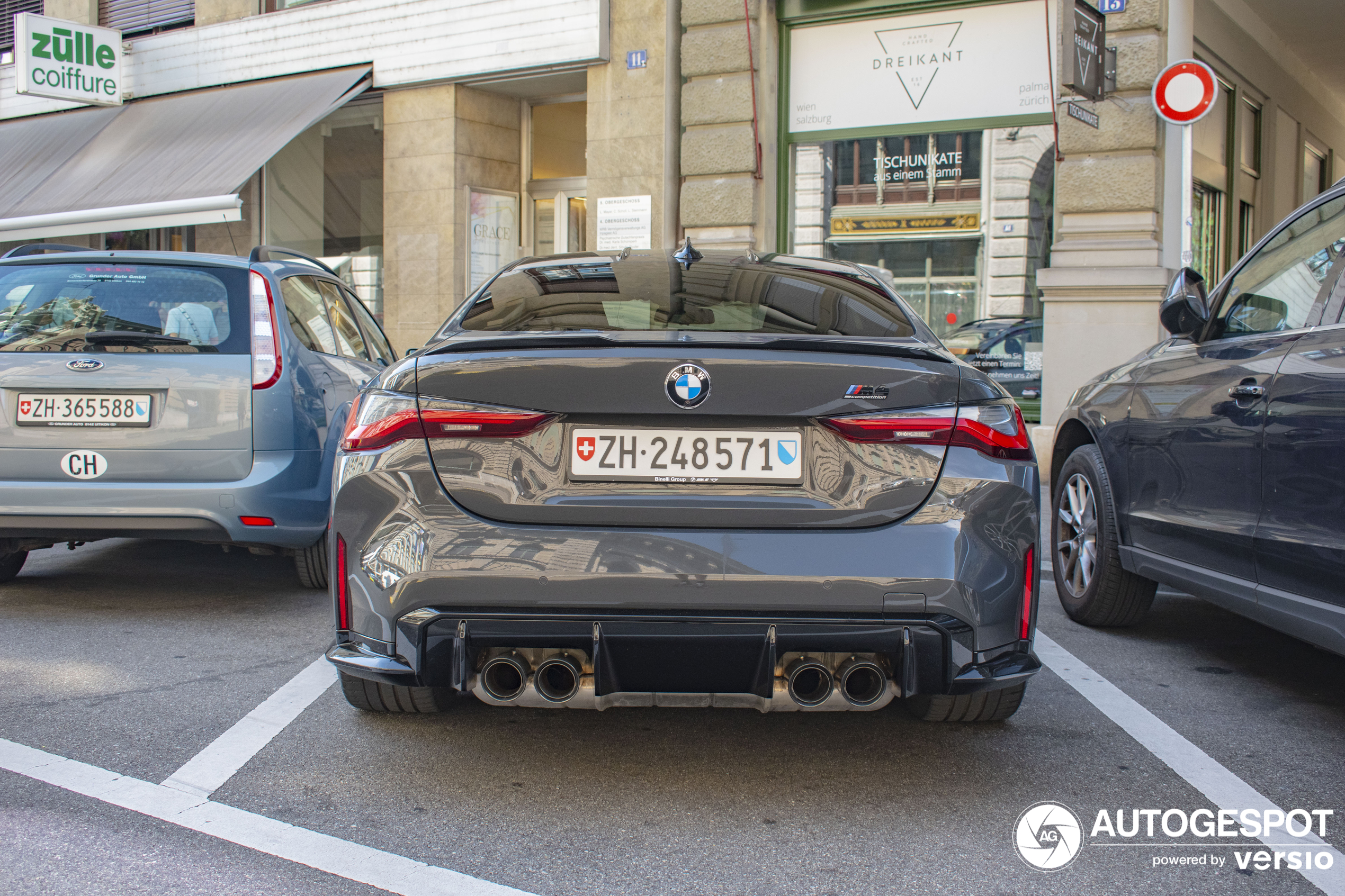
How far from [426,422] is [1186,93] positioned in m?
8.15

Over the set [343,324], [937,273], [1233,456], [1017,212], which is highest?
[1017,212]

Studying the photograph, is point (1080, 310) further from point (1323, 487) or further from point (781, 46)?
point (1323, 487)

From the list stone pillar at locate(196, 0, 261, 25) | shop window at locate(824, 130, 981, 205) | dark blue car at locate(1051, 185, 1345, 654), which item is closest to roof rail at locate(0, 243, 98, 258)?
dark blue car at locate(1051, 185, 1345, 654)

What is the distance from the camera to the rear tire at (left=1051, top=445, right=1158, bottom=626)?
4758mm

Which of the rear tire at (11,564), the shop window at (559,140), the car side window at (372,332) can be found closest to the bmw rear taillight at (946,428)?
the car side window at (372,332)

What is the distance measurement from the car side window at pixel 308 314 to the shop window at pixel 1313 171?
1549 centimetres

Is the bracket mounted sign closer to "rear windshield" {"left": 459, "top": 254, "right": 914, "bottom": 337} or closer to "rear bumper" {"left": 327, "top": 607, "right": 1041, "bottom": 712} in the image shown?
"rear windshield" {"left": 459, "top": 254, "right": 914, "bottom": 337}

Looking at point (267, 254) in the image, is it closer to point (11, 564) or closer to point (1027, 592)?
point (11, 564)

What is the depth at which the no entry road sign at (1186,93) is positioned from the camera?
907 centimetres

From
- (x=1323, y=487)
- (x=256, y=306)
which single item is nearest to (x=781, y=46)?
(x=256, y=306)

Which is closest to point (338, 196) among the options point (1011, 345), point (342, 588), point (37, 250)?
point (1011, 345)

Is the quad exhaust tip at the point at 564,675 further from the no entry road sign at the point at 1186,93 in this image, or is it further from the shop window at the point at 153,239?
the shop window at the point at 153,239

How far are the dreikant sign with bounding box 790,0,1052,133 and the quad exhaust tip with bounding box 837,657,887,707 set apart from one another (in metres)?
9.47

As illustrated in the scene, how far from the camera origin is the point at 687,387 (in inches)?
107
